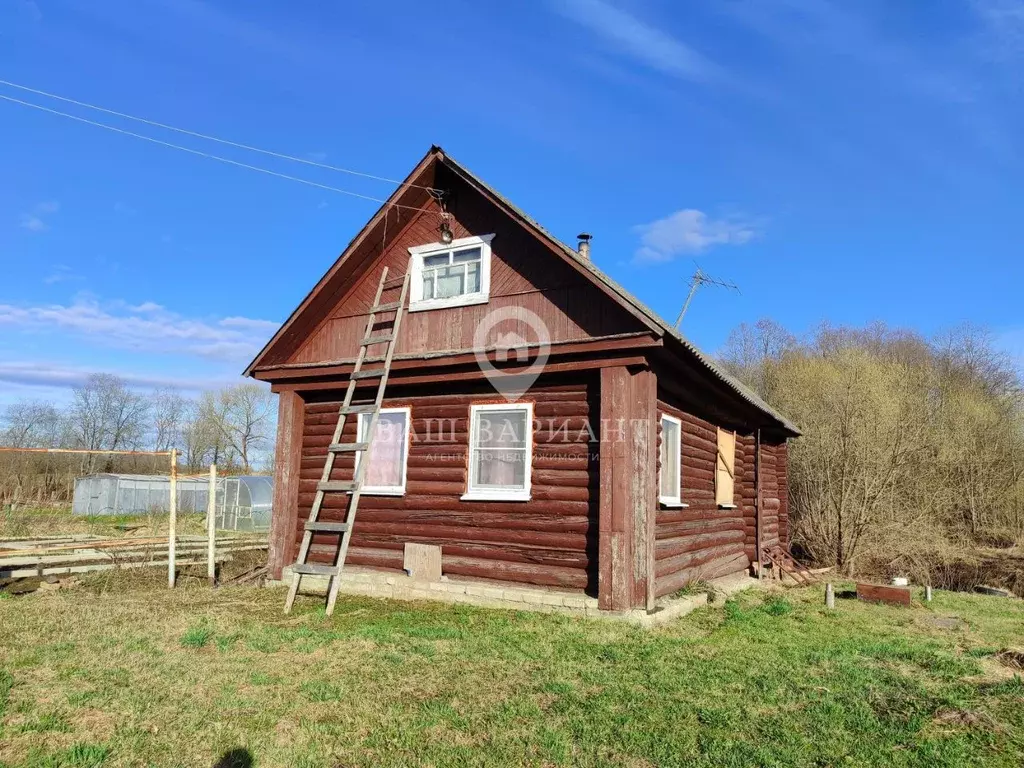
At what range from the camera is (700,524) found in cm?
1223

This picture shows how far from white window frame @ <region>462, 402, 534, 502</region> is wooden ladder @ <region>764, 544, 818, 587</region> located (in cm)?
833

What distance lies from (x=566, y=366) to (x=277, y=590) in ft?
20.7

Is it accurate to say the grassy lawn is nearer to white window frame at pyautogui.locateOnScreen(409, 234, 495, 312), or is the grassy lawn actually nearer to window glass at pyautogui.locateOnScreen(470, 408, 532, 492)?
window glass at pyautogui.locateOnScreen(470, 408, 532, 492)

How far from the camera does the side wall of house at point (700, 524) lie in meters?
10.4

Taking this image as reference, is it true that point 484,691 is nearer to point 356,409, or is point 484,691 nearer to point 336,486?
point 336,486

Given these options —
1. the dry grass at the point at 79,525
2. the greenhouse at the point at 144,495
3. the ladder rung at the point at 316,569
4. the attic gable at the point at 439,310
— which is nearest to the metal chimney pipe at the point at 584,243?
the attic gable at the point at 439,310

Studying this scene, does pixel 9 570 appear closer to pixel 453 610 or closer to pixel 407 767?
pixel 453 610

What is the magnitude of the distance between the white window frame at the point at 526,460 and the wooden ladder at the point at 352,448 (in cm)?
153

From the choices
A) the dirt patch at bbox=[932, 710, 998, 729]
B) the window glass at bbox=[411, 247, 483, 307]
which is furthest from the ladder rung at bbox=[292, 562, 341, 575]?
the dirt patch at bbox=[932, 710, 998, 729]

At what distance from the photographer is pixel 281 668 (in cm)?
675

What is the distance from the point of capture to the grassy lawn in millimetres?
4773

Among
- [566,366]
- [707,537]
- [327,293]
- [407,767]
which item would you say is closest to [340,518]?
Result: [327,293]

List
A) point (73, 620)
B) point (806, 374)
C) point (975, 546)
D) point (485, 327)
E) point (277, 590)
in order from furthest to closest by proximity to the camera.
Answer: point (806, 374) < point (975, 546) < point (277, 590) < point (485, 327) < point (73, 620)

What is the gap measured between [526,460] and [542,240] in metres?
3.29
